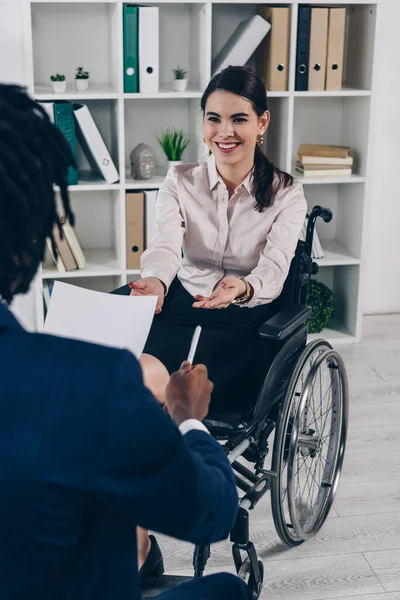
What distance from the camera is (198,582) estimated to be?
1152 millimetres

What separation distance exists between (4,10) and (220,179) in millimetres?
1307

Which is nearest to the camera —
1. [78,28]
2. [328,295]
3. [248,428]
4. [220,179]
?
[248,428]

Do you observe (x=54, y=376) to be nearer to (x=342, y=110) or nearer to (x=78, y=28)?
(x=78, y=28)

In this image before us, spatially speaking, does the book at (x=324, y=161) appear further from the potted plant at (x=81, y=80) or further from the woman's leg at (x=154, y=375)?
the woman's leg at (x=154, y=375)

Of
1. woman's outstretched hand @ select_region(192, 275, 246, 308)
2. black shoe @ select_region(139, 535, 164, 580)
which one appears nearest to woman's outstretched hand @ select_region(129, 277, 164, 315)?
woman's outstretched hand @ select_region(192, 275, 246, 308)

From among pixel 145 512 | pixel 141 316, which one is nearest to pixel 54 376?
pixel 145 512

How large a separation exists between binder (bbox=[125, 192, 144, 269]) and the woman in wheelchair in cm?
85

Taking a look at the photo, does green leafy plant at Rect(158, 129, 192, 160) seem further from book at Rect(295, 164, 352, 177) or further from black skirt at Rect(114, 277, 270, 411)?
black skirt at Rect(114, 277, 270, 411)

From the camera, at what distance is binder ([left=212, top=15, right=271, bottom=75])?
307cm

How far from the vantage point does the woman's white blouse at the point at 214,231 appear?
Result: 7.13 ft

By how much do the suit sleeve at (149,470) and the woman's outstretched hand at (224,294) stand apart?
1.08 metres

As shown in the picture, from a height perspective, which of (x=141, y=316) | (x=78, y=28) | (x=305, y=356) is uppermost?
(x=78, y=28)

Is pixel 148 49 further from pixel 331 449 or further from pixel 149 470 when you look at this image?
pixel 149 470

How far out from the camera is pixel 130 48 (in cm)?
301
